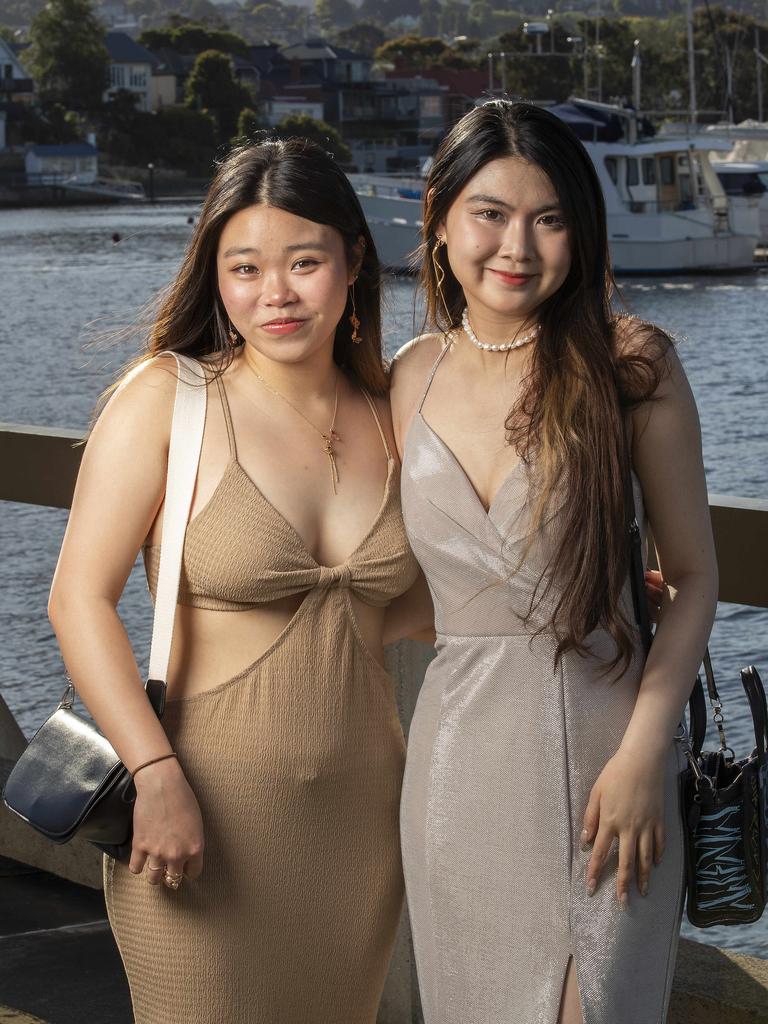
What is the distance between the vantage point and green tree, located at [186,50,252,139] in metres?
79.4

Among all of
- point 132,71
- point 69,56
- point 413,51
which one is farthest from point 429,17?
point 69,56

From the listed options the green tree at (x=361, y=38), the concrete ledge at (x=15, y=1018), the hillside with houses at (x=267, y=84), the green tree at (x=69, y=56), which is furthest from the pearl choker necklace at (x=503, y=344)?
the green tree at (x=361, y=38)

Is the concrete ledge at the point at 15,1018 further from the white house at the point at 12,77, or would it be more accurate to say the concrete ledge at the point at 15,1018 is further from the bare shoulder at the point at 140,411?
the white house at the point at 12,77

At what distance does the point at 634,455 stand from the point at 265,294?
44 centimetres

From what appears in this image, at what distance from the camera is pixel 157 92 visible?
8850 cm

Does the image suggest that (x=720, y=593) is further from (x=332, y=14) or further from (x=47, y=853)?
(x=332, y=14)

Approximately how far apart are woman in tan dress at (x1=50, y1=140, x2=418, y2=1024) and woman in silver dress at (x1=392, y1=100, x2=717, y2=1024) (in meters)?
0.09

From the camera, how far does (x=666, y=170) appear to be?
1313 inches

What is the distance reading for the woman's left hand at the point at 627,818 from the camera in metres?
1.56

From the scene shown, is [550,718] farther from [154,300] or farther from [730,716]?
[730,716]

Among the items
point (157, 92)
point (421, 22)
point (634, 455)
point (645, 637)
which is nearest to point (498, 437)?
point (634, 455)

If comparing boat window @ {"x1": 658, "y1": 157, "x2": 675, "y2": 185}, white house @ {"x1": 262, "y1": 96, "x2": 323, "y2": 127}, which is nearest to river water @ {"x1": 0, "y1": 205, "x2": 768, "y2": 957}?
boat window @ {"x1": 658, "y1": 157, "x2": 675, "y2": 185}

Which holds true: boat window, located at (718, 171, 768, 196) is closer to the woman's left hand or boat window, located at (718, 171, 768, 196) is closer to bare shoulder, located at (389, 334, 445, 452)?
bare shoulder, located at (389, 334, 445, 452)

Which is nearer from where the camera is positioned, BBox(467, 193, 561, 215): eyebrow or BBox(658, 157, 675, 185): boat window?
BBox(467, 193, 561, 215): eyebrow
